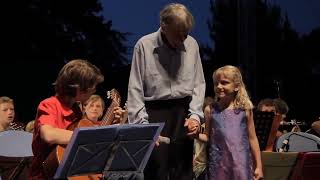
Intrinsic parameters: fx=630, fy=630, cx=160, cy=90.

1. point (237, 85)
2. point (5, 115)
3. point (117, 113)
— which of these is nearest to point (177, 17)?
point (117, 113)

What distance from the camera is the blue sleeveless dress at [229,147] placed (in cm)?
454

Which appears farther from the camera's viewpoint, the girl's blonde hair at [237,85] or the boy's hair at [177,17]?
the girl's blonde hair at [237,85]

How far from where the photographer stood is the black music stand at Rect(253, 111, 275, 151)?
5207 mm

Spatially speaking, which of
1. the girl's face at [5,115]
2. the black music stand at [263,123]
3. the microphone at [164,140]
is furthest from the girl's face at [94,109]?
the microphone at [164,140]

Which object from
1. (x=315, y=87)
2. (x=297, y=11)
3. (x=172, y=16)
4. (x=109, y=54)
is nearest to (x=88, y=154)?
(x=172, y=16)

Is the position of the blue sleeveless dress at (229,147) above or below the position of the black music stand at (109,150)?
below

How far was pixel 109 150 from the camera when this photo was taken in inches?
132

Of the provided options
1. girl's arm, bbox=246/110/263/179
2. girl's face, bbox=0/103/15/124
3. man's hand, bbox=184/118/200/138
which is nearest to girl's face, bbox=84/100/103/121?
girl's face, bbox=0/103/15/124

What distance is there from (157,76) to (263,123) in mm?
1567

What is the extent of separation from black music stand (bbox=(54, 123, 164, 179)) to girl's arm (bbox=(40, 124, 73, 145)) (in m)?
0.21

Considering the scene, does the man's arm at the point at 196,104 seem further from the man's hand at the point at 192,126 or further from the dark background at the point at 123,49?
the dark background at the point at 123,49

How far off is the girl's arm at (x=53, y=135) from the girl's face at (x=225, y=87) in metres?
1.57

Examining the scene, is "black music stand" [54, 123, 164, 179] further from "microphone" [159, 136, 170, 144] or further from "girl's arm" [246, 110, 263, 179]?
"girl's arm" [246, 110, 263, 179]

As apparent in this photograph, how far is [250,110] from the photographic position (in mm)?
4660
